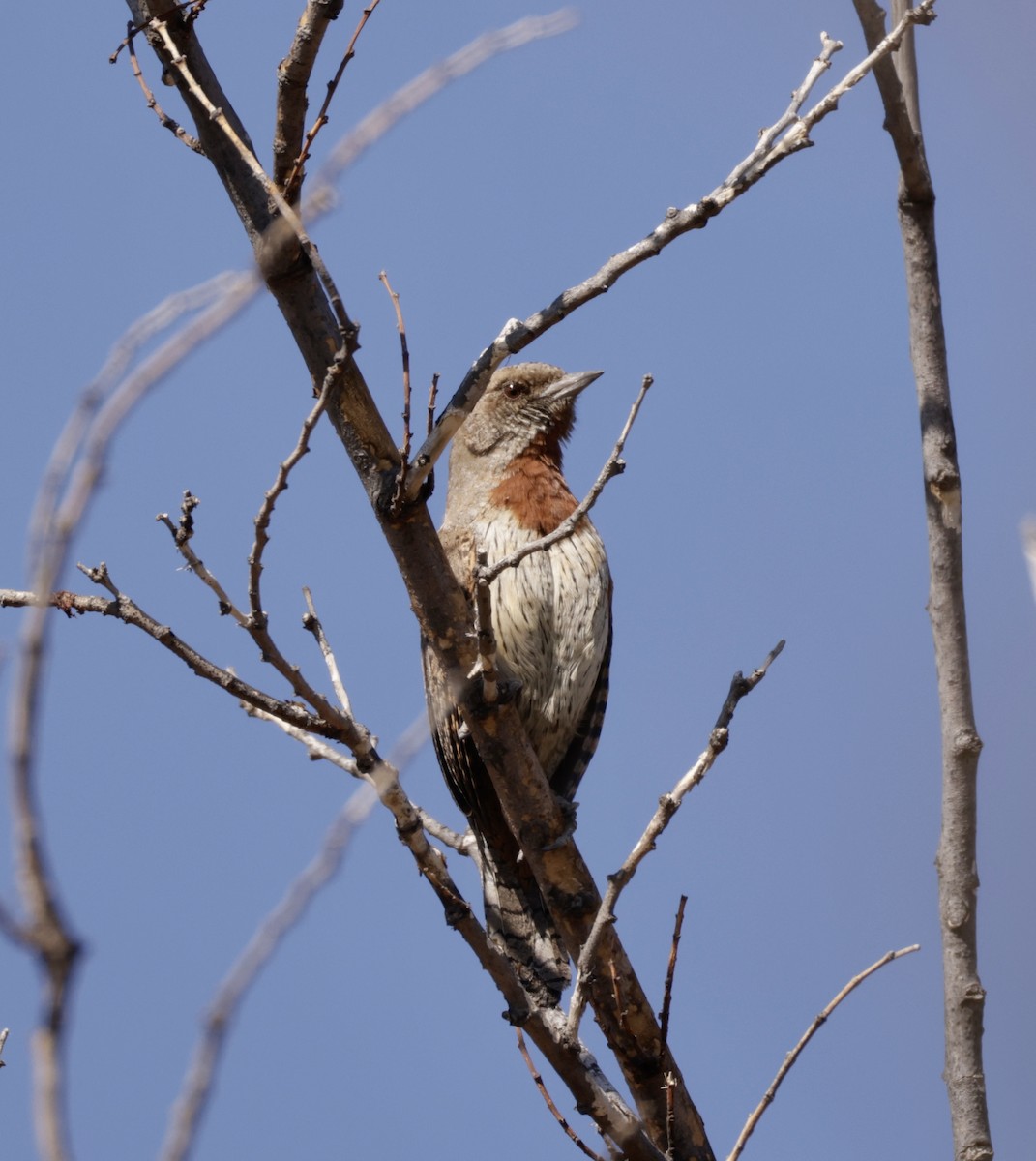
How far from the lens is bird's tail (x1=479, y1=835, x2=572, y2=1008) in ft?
15.9

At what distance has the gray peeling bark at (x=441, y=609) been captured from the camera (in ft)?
11.2

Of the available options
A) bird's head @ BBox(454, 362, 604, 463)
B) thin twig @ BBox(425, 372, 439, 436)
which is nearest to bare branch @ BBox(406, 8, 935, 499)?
thin twig @ BBox(425, 372, 439, 436)

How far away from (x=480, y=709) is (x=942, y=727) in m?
1.28

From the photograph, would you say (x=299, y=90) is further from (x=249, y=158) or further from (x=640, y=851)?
(x=640, y=851)

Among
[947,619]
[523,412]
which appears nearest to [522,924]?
[947,619]

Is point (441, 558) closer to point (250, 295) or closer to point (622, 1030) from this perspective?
point (622, 1030)

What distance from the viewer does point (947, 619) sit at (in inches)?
139

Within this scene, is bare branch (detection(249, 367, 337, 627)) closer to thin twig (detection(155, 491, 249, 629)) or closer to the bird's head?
thin twig (detection(155, 491, 249, 629))

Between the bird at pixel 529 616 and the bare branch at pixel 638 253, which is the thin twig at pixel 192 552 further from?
the bird at pixel 529 616

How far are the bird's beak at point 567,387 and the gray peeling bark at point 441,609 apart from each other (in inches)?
102

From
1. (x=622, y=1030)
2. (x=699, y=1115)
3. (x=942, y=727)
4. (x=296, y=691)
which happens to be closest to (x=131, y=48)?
(x=296, y=691)

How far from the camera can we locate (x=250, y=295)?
4.95ft

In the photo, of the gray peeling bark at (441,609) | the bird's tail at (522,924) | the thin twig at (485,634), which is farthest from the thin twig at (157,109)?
the bird's tail at (522,924)

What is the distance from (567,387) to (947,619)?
3.15 m
